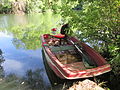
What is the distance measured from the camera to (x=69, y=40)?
5.63 meters

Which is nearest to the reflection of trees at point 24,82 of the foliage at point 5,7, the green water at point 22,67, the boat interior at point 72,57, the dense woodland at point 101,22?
the green water at point 22,67

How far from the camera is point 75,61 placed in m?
4.27

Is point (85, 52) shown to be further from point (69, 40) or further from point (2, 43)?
point (2, 43)

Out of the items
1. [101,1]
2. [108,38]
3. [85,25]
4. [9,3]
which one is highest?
[9,3]

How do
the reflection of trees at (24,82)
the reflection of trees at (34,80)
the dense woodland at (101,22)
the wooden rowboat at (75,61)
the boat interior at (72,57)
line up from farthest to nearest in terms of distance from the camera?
1. the boat interior at (72,57)
2. the reflection of trees at (34,80)
3. the reflection of trees at (24,82)
4. the wooden rowboat at (75,61)
5. the dense woodland at (101,22)

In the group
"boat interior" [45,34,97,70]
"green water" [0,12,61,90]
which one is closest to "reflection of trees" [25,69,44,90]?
"green water" [0,12,61,90]

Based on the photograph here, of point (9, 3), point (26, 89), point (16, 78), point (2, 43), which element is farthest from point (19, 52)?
point (9, 3)

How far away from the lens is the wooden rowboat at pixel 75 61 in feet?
A: 9.70

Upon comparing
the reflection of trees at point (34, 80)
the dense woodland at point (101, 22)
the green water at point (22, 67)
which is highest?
the dense woodland at point (101, 22)

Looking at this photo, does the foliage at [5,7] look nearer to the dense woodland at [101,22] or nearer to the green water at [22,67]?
the green water at [22,67]

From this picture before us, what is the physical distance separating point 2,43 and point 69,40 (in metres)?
4.29

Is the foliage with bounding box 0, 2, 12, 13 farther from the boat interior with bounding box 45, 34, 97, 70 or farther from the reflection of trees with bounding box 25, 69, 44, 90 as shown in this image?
the reflection of trees with bounding box 25, 69, 44, 90

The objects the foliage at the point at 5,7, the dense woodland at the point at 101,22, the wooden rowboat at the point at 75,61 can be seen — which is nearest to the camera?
the dense woodland at the point at 101,22

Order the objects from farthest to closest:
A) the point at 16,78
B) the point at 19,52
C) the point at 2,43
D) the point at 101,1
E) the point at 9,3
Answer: the point at 9,3
the point at 2,43
the point at 19,52
the point at 16,78
the point at 101,1
